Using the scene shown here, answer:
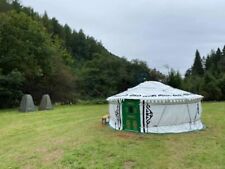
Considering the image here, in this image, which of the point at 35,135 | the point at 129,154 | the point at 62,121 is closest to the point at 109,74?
the point at 62,121

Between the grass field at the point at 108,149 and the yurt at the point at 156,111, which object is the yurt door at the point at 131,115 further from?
the grass field at the point at 108,149

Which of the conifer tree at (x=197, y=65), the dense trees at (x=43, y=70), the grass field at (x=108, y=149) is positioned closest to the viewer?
the grass field at (x=108, y=149)

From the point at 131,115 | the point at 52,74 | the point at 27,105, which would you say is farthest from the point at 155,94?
the point at 52,74

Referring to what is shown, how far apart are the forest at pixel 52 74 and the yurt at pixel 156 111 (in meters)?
13.2

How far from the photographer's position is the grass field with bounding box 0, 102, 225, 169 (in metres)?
10.1

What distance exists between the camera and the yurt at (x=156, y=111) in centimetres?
1357

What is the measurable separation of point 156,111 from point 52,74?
64.5ft

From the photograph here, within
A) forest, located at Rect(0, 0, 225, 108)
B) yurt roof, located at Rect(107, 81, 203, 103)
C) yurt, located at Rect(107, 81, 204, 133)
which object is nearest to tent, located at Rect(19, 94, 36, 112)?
forest, located at Rect(0, 0, 225, 108)

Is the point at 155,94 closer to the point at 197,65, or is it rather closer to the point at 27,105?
the point at 27,105

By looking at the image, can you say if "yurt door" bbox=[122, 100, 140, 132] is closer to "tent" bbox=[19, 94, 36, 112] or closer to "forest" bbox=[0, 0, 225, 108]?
"tent" bbox=[19, 94, 36, 112]

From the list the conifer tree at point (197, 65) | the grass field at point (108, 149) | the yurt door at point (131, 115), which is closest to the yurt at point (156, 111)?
the yurt door at point (131, 115)

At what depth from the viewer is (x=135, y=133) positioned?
526 inches

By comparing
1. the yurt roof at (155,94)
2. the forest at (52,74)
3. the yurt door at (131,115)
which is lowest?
the yurt door at (131,115)

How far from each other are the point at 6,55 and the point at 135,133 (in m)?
17.0
